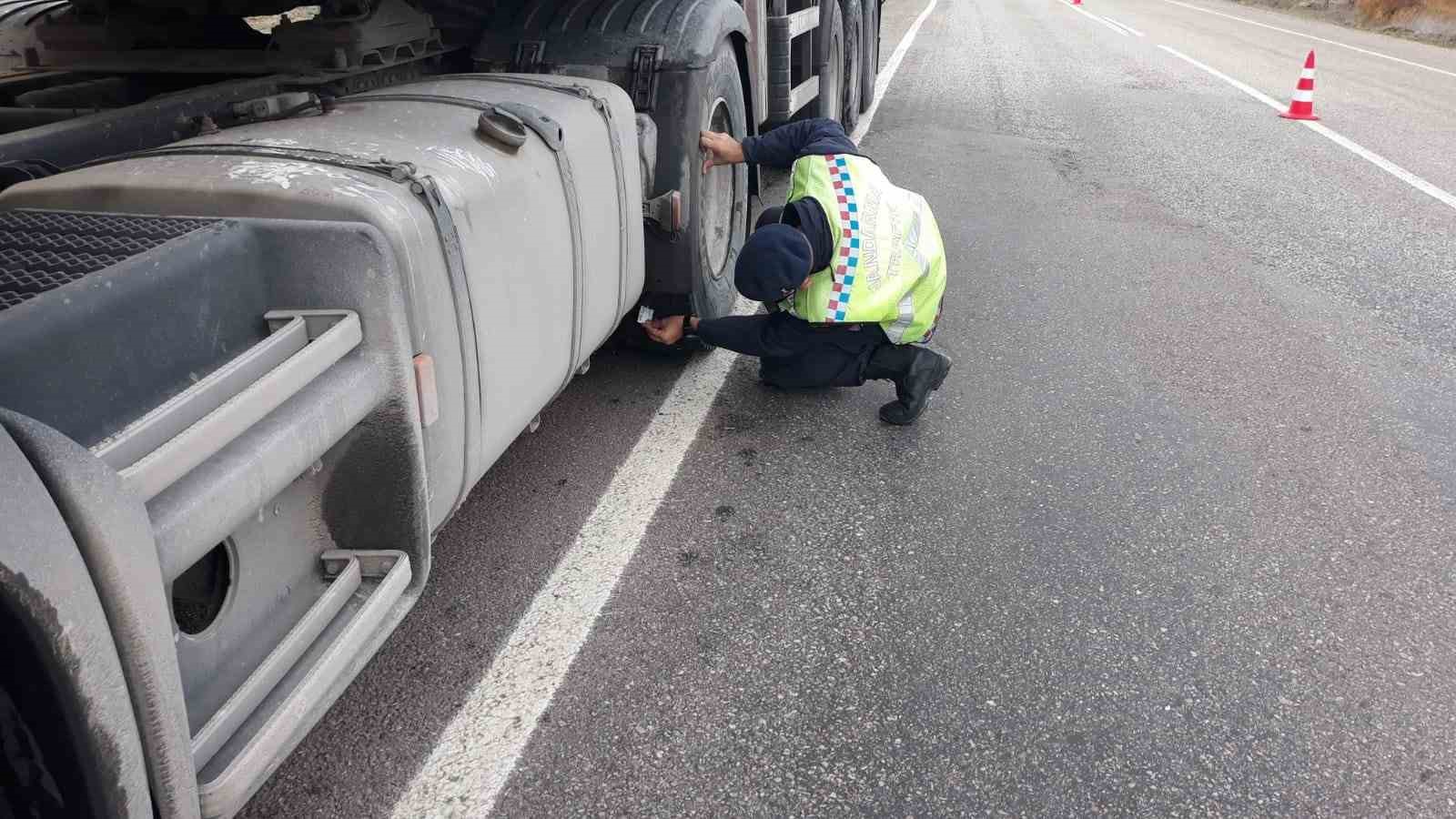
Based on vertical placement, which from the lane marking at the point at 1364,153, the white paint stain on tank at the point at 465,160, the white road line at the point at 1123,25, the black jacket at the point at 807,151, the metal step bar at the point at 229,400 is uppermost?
the white paint stain on tank at the point at 465,160

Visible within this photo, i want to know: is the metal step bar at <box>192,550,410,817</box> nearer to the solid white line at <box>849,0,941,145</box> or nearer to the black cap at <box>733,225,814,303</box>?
the black cap at <box>733,225,814,303</box>

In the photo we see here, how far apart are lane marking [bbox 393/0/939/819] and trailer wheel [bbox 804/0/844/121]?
3.57 metres

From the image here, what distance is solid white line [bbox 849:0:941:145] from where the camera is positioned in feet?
28.3

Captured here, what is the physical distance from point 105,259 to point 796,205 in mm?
2302

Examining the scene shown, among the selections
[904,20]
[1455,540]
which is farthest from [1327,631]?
[904,20]

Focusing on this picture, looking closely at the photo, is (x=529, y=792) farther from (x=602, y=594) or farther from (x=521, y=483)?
(x=521, y=483)

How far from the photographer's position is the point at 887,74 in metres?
11.9

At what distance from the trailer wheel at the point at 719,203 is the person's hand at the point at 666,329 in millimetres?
89

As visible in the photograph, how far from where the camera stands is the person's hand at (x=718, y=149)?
374cm

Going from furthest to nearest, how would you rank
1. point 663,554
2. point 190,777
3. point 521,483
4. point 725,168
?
1. point 725,168
2. point 521,483
3. point 663,554
4. point 190,777

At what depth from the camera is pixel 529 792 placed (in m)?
2.12

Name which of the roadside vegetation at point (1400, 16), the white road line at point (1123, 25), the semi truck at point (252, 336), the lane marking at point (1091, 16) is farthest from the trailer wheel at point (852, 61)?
the roadside vegetation at point (1400, 16)

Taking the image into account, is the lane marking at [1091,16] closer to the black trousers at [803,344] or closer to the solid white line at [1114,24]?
the solid white line at [1114,24]

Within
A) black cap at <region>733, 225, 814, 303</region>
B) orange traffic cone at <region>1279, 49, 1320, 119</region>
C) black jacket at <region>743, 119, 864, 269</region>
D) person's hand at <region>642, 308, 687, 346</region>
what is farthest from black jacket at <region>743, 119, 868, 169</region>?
orange traffic cone at <region>1279, 49, 1320, 119</region>
